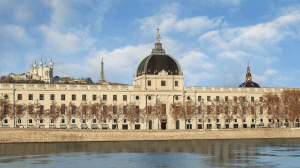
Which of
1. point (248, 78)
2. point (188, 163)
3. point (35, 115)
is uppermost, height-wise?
point (248, 78)

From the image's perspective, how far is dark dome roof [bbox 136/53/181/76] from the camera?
125938mm

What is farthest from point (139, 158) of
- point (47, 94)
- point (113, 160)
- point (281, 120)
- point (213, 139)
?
point (281, 120)

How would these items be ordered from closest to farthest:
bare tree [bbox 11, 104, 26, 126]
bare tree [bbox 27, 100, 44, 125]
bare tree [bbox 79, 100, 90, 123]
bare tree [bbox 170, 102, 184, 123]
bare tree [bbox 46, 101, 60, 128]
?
1. bare tree [bbox 11, 104, 26, 126]
2. bare tree [bbox 27, 100, 44, 125]
3. bare tree [bbox 46, 101, 60, 128]
4. bare tree [bbox 79, 100, 90, 123]
5. bare tree [bbox 170, 102, 184, 123]

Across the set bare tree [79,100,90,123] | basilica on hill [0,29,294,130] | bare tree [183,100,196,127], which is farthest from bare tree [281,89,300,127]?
bare tree [79,100,90,123]

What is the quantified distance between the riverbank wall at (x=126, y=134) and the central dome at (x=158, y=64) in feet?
87.2

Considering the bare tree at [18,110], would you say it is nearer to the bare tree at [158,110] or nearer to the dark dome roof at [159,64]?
the bare tree at [158,110]

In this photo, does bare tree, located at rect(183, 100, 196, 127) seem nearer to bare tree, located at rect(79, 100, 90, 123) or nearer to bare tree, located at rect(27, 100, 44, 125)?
bare tree, located at rect(79, 100, 90, 123)

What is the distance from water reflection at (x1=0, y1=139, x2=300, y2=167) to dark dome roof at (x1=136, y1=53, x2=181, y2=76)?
3703cm

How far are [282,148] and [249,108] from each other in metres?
39.7

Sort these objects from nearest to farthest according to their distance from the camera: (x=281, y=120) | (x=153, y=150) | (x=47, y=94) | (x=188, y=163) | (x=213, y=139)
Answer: (x=188, y=163)
(x=153, y=150)
(x=213, y=139)
(x=47, y=94)
(x=281, y=120)

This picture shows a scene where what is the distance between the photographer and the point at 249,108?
123250mm

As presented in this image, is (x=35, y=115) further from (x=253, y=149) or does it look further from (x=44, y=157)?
(x=253, y=149)

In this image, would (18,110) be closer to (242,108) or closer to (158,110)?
(158,110)

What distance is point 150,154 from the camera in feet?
245
